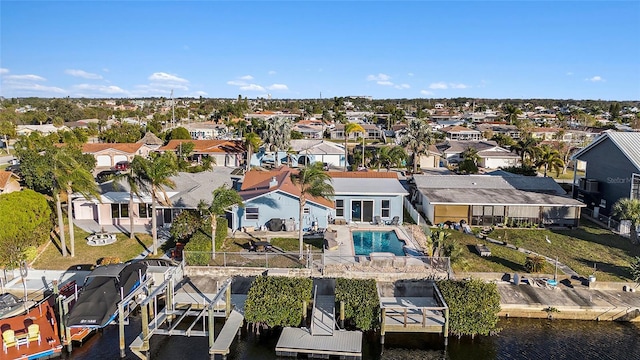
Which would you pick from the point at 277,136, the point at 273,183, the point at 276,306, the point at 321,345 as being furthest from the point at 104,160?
the point at 321,345

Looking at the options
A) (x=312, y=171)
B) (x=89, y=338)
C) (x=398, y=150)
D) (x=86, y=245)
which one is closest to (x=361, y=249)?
(x=312, y=171)

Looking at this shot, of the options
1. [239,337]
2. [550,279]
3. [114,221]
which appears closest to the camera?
[239,337]

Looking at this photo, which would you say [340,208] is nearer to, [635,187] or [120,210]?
[120,210]

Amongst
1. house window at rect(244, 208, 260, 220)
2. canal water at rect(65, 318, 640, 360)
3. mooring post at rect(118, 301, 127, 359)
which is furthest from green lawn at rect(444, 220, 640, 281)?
mooring post at rect(118, 301, 127, 359)

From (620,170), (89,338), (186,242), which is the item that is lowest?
(89,338)

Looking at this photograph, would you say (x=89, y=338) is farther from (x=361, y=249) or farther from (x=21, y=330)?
(x=361, y=249)

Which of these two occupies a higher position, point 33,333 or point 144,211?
point 144,211

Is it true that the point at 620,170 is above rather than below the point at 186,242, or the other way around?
above
